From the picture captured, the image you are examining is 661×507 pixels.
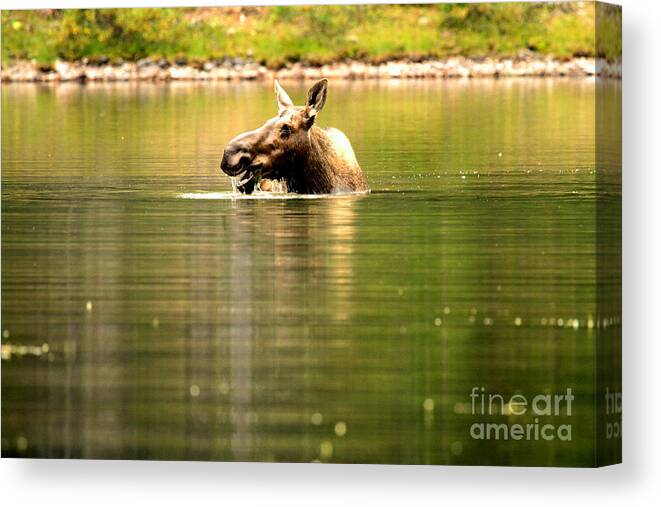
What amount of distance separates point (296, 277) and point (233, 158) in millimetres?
1025

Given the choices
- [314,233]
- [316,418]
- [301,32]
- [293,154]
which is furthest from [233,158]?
[316,418]

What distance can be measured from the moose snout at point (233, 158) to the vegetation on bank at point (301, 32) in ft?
2.07

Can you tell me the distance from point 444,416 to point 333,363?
83 cm

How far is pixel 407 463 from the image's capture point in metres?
13.2

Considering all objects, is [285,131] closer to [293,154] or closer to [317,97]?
[293,154]

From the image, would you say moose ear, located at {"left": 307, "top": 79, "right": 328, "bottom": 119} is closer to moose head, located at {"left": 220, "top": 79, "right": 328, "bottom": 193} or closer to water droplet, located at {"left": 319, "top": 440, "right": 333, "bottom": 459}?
moose head, located at {"left": 220, "top": 79, "right": 328, "bottom": 193}

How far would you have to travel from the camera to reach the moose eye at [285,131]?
14.1 metres

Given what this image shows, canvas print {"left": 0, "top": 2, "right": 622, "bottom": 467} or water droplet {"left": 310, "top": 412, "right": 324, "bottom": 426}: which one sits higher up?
canvas print {"left": 0, "top": 2, "right": 622, "bottom": 467}

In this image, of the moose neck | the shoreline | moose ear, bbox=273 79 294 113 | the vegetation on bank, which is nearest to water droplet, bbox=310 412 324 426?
the moose neck

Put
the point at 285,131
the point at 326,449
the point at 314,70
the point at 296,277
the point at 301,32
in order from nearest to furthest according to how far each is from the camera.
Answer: the point at 326,449
the point at 296,277
the point at 301,32
the point at 314,70
the point at 285,131

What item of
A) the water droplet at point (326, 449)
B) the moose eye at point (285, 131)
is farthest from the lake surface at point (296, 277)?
the moose eye at point (285, 131)

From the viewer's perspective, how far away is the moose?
14.0m

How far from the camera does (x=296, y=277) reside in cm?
1359

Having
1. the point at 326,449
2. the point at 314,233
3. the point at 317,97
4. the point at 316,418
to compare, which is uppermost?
the point at 317,97
